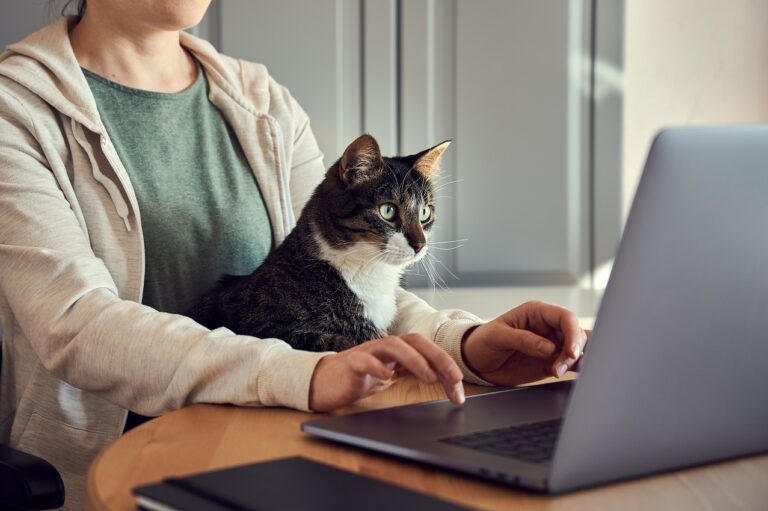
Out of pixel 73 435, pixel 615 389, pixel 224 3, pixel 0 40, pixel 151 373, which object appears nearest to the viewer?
pixel 615 389

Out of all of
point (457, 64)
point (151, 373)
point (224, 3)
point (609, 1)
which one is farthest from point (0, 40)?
point (609, 1)

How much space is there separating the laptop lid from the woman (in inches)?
8.6

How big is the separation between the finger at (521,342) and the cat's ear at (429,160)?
0.45 metres

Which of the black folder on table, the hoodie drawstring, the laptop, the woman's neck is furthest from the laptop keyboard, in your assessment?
the woman's neck

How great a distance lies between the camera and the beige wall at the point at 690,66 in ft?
7.31

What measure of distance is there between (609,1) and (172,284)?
133 centimetres

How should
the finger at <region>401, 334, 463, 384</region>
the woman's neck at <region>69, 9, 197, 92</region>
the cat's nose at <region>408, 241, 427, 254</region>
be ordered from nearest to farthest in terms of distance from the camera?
the finger at <region>401, 334, 463, 384</region>, the cat's nose at <region>408, 241, 427, 254</region>, the woman's neck at <region>69, 9, 197, 92</region>

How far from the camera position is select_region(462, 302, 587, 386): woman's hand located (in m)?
0.89

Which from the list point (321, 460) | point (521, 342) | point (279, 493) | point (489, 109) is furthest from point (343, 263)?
point (489, 109)

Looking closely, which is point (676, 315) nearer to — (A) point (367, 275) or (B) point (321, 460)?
(B) point (321, 460)

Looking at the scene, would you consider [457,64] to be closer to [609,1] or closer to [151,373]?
[609,1]

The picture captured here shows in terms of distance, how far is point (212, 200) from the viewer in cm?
138

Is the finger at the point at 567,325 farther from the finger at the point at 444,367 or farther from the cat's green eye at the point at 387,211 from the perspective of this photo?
the cat's green eye at the point at 387,211

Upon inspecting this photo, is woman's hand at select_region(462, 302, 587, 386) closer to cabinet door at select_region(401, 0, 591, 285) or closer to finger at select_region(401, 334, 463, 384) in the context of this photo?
finger at select_region(401, 334, 463, 384)
